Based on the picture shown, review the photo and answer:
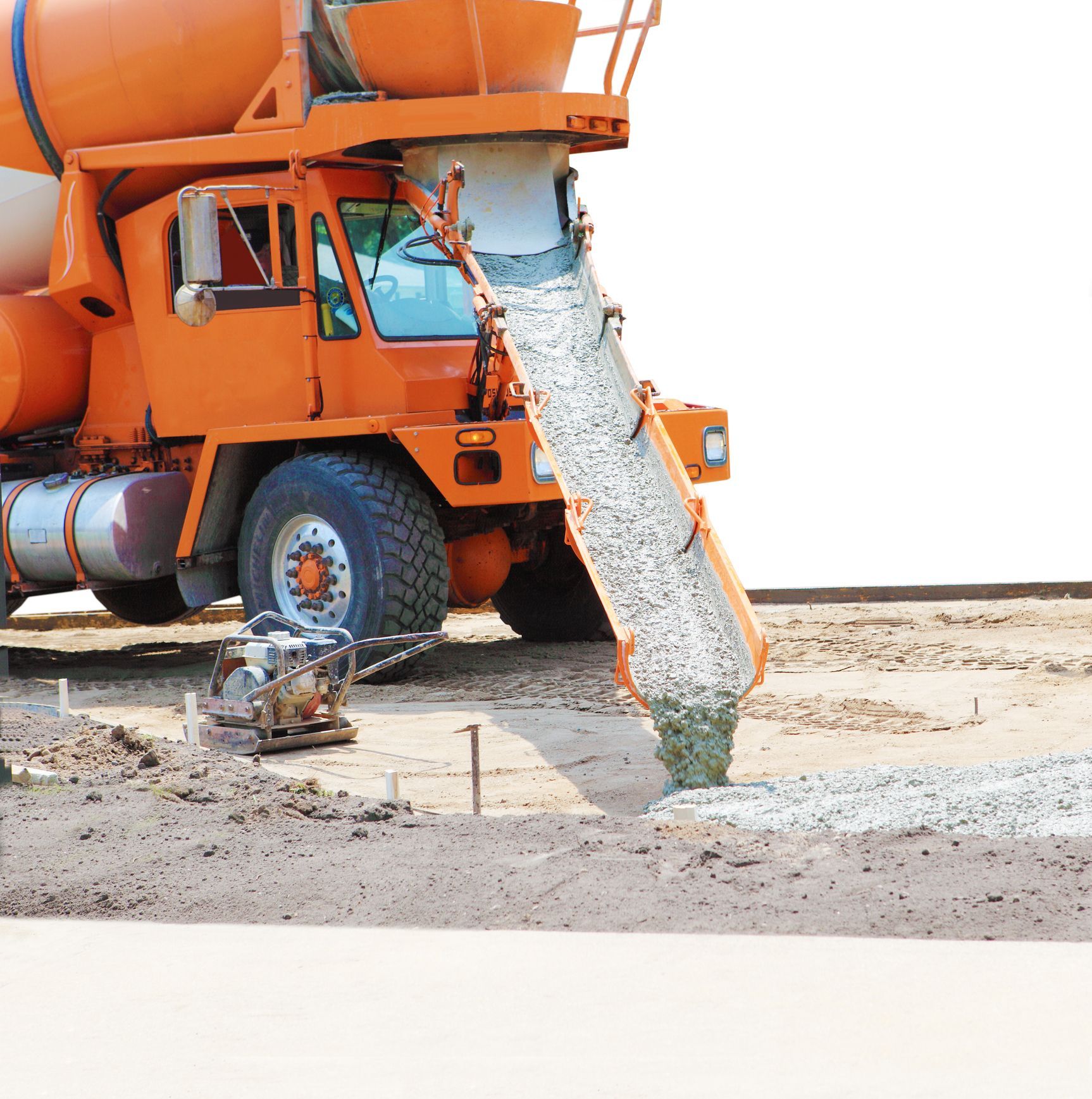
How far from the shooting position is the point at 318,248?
29.5ft

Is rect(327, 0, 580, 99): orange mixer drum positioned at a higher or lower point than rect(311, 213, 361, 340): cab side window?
higher

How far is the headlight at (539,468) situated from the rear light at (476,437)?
28 cm

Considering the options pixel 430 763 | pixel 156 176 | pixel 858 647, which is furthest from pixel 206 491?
pixel 858 647

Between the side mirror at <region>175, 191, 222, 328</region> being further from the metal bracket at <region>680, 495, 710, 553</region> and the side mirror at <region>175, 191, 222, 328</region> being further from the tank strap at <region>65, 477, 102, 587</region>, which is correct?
the metal bracket at <region>680, 495, 710, 553</region>

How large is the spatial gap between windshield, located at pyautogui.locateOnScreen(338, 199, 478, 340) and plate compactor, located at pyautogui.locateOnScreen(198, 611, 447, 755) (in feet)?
8.07

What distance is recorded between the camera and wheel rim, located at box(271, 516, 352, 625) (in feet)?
28.9

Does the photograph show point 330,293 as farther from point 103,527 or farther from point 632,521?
point 632,521

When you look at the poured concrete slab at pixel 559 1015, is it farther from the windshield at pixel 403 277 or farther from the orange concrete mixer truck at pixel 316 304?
the windshield at pixel 403 277

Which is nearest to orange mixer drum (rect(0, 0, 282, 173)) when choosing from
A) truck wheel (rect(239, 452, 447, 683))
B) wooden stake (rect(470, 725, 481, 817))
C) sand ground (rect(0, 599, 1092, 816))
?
truck wheel (rect(239, 452, 447, 683))

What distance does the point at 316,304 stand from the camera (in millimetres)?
8992

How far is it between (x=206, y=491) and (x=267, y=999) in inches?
235

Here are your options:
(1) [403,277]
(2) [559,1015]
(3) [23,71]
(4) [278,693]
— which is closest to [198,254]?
(1) [403,277]

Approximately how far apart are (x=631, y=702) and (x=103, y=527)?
12.6ft

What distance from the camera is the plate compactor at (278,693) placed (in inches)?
277
